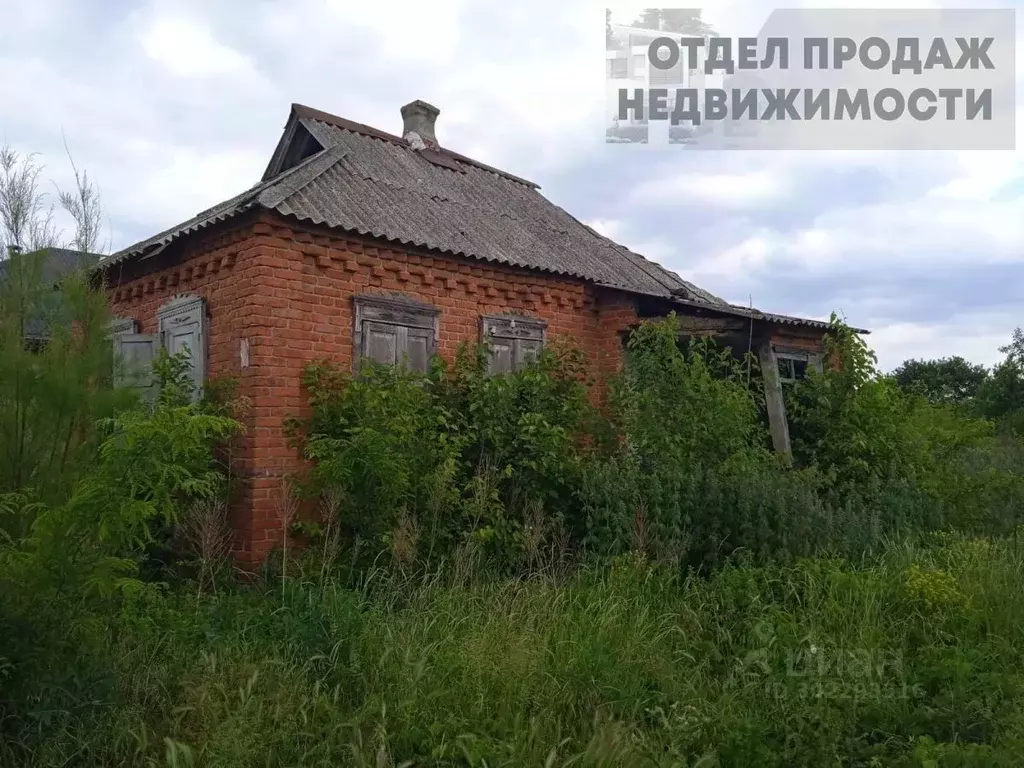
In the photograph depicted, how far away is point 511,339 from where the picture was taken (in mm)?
8039

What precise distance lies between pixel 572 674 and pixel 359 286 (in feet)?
14.3

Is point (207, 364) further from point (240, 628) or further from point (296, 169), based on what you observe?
point (240, 628)

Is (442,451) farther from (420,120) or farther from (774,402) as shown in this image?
(420,120)

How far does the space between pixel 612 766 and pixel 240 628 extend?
2313mm

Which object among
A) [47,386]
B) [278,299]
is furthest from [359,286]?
[47,386]

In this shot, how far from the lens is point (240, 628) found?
163 inches

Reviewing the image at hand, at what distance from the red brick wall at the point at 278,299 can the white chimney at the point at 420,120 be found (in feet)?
13.7

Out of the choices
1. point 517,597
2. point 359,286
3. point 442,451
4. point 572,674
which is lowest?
point 572,674

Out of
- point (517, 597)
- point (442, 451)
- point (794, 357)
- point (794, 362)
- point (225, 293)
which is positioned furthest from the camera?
point (794, 362)

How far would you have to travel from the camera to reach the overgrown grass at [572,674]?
→ 2939 millimetres

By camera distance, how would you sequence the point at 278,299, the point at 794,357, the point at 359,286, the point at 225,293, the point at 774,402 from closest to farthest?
the point at 278,299
the point at 225,293
the point at 359,286
the point at 774,402
the point at 794,357

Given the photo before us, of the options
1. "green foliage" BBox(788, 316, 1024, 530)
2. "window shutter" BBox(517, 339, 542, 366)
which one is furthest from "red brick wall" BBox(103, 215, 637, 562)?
"green foliage" BBox(788, 316, 1024, 530)

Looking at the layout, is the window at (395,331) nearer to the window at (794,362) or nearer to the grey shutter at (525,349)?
the grey shutter at (525,349)

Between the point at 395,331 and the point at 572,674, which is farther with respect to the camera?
the point at 395,331
